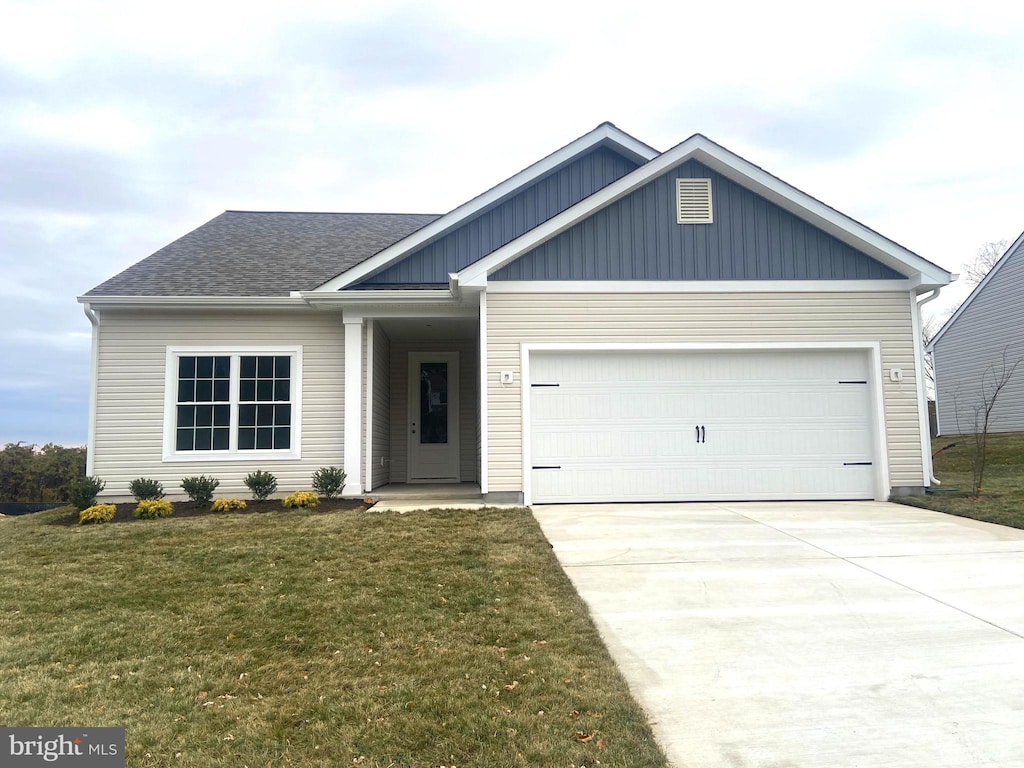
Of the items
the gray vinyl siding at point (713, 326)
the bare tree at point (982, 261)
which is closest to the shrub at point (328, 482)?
the gray vinyl siding at point (713, 326)

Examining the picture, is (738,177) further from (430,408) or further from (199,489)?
(199,489)

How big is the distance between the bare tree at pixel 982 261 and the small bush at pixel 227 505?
125ft

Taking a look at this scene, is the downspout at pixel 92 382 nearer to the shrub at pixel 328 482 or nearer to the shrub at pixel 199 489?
the shrub at pixel 199 489

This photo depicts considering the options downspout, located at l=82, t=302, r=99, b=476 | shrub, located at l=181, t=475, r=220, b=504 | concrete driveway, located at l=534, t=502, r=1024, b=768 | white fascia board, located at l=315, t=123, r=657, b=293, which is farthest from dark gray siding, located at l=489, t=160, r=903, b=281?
downspout, located at l=82, t=302, r=99, b=476

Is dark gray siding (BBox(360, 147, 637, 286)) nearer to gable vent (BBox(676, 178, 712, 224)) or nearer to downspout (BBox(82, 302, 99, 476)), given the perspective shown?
gable vent (BBox(676, 178, 712, 224))

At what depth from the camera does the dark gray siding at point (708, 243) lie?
9227mm

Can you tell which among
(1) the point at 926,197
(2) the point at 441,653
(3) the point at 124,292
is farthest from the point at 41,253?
(1) the point at 926,197

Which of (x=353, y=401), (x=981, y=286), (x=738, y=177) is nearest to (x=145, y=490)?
(x=353, y=401)

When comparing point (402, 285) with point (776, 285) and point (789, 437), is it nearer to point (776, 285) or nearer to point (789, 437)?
point (776, 285)

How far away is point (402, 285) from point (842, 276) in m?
6.84

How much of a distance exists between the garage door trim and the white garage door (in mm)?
96

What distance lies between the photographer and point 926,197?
3145cm

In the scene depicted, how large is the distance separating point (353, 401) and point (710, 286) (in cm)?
580

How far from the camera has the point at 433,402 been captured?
12750 mm
